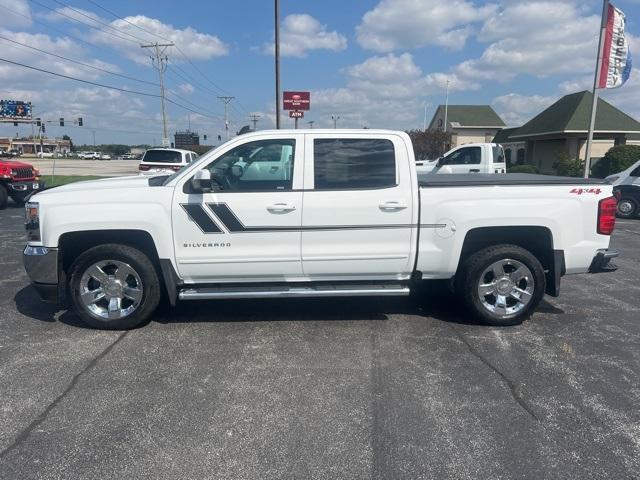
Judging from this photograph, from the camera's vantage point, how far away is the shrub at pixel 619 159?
79.3ft

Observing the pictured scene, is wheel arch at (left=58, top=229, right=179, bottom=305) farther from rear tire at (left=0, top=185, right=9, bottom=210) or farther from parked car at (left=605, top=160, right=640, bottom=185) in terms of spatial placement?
parked car at (left=605, top=160, right=640, bottom=185)

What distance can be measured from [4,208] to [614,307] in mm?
16287

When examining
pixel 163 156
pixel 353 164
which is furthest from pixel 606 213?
pixel 163 156

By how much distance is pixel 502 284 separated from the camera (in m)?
5.13

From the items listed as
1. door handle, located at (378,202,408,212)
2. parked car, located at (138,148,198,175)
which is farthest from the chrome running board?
parked car, located at (138,148,198,175)

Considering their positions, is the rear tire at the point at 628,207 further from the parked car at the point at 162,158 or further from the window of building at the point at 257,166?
the parked car at the point at 162,158

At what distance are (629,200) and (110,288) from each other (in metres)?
14.6

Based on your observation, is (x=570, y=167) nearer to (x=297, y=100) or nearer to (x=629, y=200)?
(x=629, y=200)

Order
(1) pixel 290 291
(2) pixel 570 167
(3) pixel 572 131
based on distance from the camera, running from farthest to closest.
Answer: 1. (3) pixel 572 131
2. (2) pixel 570 167
3. (1) pixel 290 291

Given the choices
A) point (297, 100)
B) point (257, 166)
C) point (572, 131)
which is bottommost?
point (257, 166)

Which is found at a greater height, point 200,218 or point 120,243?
point 200,218

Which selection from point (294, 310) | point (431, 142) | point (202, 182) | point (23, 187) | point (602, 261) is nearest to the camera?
point (202, 182)

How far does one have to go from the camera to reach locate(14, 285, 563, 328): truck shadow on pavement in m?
5.41

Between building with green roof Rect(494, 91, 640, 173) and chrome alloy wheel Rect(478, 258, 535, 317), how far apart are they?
27.7m
